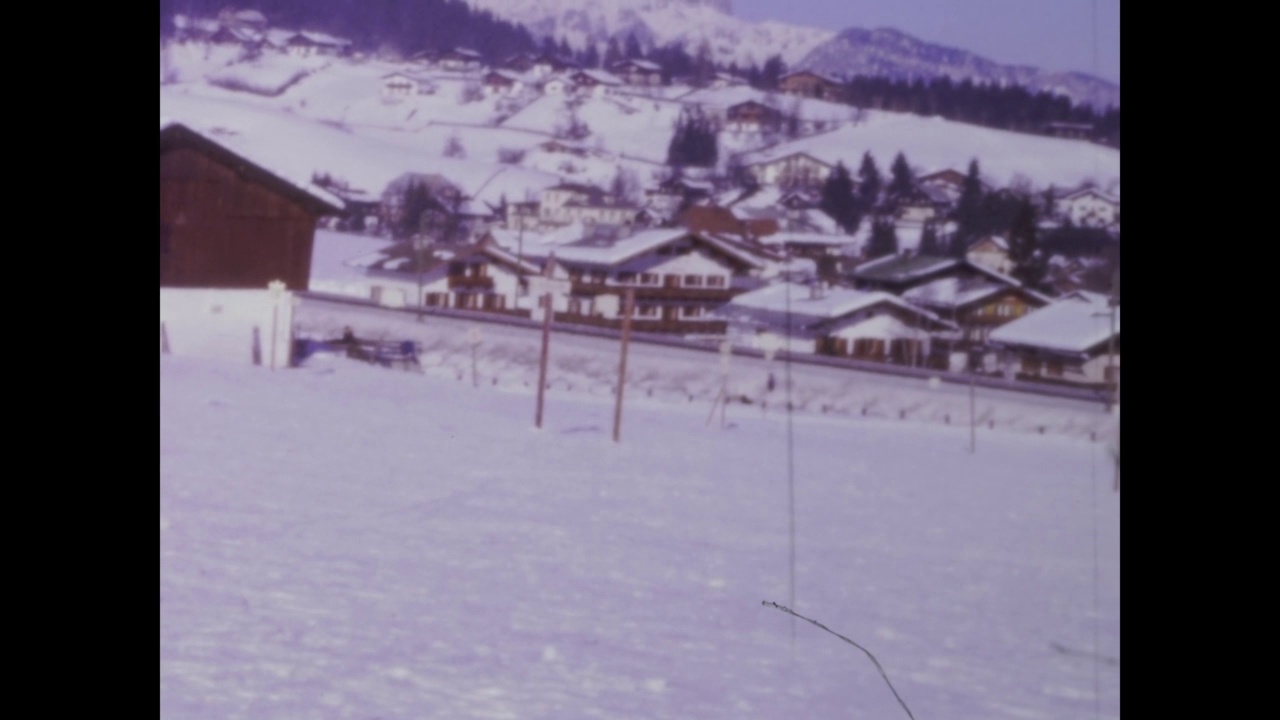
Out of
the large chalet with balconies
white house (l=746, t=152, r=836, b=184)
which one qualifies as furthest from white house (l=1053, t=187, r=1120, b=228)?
the large chalet with balconies

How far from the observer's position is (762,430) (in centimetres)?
261

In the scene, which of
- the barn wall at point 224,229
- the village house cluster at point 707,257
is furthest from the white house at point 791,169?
the barn wall at point 224,229

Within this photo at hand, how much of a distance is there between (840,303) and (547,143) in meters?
0.73

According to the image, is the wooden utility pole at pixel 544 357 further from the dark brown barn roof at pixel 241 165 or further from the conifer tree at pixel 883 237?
the conifer tree at pixel 883 237

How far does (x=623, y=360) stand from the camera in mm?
2617

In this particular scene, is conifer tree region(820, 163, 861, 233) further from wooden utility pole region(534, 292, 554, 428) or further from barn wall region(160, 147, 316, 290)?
barn wall region(160, 147, 316, 290)

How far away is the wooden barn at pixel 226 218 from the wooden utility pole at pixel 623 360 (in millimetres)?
698

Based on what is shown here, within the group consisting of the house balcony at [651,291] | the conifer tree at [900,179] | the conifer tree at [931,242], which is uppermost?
the conifer tree at [900,179]

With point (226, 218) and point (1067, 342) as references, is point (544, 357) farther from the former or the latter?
point (1067, 342)

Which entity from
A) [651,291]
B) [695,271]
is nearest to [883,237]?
[695,271]

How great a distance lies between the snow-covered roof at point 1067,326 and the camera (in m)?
2.24
